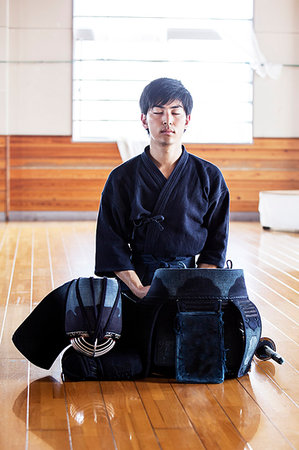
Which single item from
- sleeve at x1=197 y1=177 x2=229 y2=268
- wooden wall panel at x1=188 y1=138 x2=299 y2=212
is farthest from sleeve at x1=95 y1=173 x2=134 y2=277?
wooden wall panel at x1=188 y1=138 x2=299 y2=212

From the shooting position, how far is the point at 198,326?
230cm

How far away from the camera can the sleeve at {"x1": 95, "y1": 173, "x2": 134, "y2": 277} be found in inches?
100

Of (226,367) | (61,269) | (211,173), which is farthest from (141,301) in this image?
(61,269)

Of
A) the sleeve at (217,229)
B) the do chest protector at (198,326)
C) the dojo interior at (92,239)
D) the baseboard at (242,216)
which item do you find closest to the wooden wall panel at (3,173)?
the dojo interior at (92,239)

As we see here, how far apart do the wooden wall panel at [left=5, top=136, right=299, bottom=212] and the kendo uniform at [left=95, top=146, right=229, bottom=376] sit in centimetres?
516

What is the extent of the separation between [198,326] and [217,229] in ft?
1.59

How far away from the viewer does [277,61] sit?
7.82 m

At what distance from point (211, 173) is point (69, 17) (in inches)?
215

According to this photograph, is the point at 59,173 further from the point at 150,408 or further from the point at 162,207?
the point at 150,408

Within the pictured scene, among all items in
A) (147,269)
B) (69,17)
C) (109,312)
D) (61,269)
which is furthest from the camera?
(69,17)

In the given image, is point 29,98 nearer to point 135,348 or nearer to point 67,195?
point 67,195

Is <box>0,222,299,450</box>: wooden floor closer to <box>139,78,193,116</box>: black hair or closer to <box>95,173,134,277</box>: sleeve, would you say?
<box>95,173,134,277</box>: sleeve

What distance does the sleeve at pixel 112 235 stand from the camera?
255 centimetres

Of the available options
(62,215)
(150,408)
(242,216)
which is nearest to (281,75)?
(242,216)
